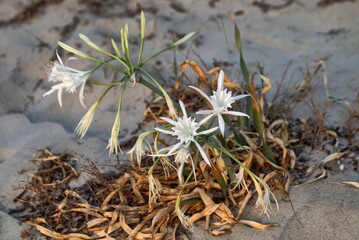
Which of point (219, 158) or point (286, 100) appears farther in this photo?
point (286, 100)

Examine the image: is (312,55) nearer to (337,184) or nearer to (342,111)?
(342,111)

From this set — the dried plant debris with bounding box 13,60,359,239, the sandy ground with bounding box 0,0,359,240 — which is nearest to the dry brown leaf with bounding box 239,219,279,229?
the dried plant debris with bounding box 13,60,359,239

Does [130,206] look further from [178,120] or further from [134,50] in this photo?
[134,50]

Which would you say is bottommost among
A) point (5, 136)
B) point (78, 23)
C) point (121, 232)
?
point (121, 232)

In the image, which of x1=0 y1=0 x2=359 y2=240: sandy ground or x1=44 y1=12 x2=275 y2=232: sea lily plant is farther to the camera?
x1=0 y1=0 x2=359 y2=240: sandy ground

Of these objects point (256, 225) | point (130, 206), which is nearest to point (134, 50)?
point (130, 206)

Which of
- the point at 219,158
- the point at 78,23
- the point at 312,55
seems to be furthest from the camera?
the point at 78,23

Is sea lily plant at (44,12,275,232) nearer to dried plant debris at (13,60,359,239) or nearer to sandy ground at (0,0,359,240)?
dried plant debris at (13,60,359,239)

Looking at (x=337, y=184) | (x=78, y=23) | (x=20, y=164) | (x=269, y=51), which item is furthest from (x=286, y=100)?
(x=78, y=23)
